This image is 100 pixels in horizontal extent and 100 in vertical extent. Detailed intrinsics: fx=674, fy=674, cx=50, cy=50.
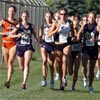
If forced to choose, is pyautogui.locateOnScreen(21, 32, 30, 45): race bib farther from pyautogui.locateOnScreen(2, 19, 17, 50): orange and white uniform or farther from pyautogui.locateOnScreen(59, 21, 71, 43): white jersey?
pyautogui.locateOnScreen(59, 21, 71, 43): white jersey

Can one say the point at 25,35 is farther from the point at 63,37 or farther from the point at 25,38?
the point at 63,37

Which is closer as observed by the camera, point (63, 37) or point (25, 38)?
point (25, 38)

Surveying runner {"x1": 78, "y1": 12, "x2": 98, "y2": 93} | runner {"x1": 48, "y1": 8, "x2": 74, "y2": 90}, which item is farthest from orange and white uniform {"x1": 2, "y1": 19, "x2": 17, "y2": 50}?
A: runner {"x1": 78, "y1": 12, "x2": 98, "y2": 93}

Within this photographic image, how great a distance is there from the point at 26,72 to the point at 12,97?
1721 mm

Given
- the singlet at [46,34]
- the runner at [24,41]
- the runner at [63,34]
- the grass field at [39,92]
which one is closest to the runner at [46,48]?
the singlet at [46,34]

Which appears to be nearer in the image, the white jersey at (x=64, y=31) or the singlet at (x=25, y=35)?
the singlet at (x=25, y=35)

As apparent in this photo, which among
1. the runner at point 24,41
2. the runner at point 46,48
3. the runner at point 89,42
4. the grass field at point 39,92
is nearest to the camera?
the grass field at point 39,92

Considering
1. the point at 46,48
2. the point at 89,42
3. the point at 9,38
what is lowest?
the point at 46,48

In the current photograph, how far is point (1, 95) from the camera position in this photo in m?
16.4

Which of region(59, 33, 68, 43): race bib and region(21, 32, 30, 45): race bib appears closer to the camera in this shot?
region(21, 32, 30, 45): race bib

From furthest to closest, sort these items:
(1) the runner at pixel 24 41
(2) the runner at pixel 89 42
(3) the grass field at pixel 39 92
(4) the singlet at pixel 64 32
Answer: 1. (4) the singlet at pixel 64 32
2. (2) the runner at pixel 89 42
3. (1) the runner at pixel 24 41
4. (3) the grass field at pixel 39 92

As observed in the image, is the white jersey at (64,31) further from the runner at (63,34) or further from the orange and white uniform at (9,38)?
the orange and white uniform at (9,38)

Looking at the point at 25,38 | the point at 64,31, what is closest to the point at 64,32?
the point at 64,31

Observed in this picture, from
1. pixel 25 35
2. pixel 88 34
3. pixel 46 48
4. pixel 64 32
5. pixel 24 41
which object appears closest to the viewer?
pixel 25 35
